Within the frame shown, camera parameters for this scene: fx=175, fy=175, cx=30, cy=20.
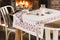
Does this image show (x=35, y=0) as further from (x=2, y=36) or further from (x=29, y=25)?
(x=29, y=25)

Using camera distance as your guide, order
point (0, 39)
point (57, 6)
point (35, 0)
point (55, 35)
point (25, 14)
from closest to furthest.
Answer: point (55, 35)
point (25, 14)
point (0, 39)
point (57, 6)
point (35, 0)

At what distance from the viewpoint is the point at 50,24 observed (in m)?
2.59

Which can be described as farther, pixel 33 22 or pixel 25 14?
pixel 25 14

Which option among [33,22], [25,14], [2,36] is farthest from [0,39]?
[33,22]

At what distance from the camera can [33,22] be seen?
7.76 feet

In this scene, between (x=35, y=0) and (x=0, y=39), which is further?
(x=35, y=0)

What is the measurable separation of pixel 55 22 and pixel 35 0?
2443 mm

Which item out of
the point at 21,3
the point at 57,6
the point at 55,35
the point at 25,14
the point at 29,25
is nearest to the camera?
the point at 55,35

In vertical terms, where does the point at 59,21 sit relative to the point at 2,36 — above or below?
above

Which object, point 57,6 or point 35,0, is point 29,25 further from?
point 35,0

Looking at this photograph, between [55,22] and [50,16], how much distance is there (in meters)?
0.23

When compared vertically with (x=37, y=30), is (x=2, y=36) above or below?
below

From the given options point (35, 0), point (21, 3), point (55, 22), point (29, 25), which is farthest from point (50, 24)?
point (21, 3)

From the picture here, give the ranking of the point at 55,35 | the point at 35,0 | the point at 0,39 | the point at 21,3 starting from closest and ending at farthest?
the point at 55,35 < the point at 0,39 < the point at 35,0 < the point at 21,3
